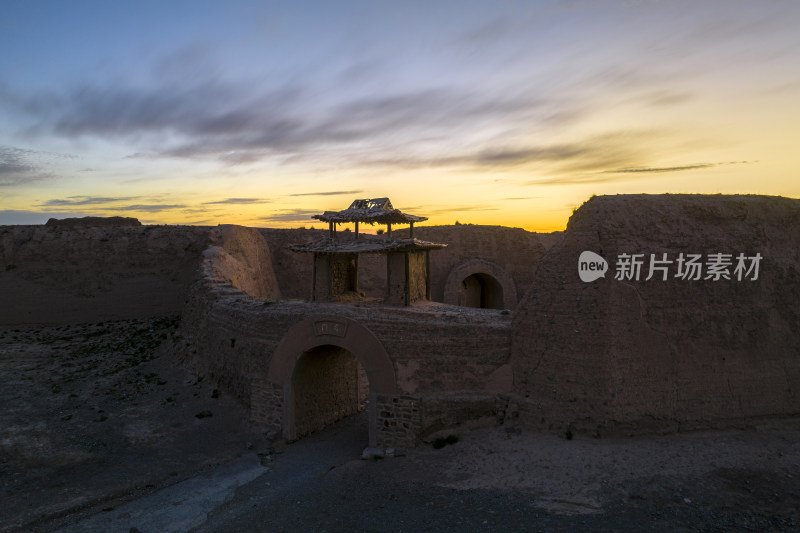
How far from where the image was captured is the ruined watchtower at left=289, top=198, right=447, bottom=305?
655 inches

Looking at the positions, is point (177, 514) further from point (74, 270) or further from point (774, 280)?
point (74, 270)

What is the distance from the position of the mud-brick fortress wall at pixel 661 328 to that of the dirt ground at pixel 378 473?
574 mm

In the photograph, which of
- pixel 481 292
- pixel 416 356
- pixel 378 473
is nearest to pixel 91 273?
pixel 416 356

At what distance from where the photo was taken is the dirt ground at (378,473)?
8289 mm

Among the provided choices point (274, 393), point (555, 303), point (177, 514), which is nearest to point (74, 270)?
point (274, 393)

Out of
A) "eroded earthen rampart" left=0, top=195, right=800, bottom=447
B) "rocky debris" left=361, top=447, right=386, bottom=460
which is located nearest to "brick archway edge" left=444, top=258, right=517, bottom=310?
"eroded earthen rampart" left=0, top=195, right=800, bottom=447

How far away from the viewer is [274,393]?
1380 centimetres

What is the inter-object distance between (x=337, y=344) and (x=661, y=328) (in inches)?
292

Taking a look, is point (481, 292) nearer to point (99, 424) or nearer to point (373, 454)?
point (373, 454)

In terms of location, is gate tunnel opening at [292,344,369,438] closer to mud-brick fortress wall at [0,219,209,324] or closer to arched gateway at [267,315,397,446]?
arched gateway at [267,315,397,446]

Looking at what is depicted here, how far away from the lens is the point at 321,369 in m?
15.0

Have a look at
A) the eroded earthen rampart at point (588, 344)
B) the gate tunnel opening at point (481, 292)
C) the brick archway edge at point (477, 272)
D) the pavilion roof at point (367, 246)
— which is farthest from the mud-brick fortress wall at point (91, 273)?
the gate tunnel opening at point (481, 292)

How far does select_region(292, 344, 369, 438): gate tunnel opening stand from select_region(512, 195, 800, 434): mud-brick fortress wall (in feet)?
19.2

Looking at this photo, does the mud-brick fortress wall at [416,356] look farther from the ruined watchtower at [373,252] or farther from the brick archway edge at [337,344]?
the ruined watchtower at [373,252]
